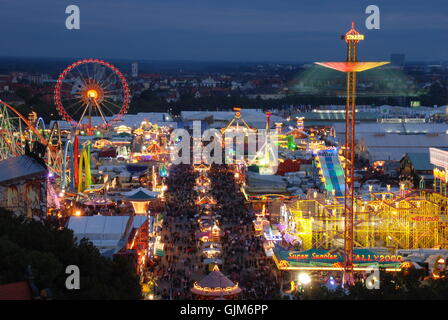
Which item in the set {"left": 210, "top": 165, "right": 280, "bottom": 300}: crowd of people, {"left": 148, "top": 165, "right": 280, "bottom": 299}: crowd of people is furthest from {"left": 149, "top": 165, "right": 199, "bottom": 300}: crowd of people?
{"left": 210, "top": 165, "right": 280, "bottom": 300}: crowd of people

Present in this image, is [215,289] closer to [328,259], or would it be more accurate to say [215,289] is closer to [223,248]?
[328,259]

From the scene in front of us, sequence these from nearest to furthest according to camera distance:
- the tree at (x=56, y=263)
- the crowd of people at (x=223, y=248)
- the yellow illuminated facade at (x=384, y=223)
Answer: the tree at (x=56, y=263), the crowd of people at (x=223, y=248), the yellow illuminated facade at (x=384, y=223)

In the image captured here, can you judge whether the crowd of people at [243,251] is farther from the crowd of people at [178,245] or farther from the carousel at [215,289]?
the crowd of people at [178,245]

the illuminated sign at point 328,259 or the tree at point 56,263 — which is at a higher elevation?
the tree at point 56,263

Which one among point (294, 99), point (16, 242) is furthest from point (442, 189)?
point (294, 99)

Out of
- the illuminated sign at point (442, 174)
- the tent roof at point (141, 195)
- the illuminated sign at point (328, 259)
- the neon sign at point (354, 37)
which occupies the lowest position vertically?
the illuminated sign at point (328, 259)

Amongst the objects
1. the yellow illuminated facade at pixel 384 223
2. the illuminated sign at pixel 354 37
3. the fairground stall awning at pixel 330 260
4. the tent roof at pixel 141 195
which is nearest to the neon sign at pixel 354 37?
the illuminated sign at pixel 354 37

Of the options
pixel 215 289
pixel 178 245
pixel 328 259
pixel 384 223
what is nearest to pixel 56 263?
pixel 215 289

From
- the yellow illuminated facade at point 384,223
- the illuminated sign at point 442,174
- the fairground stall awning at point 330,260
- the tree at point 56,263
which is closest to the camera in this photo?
the tree at point 56,263
